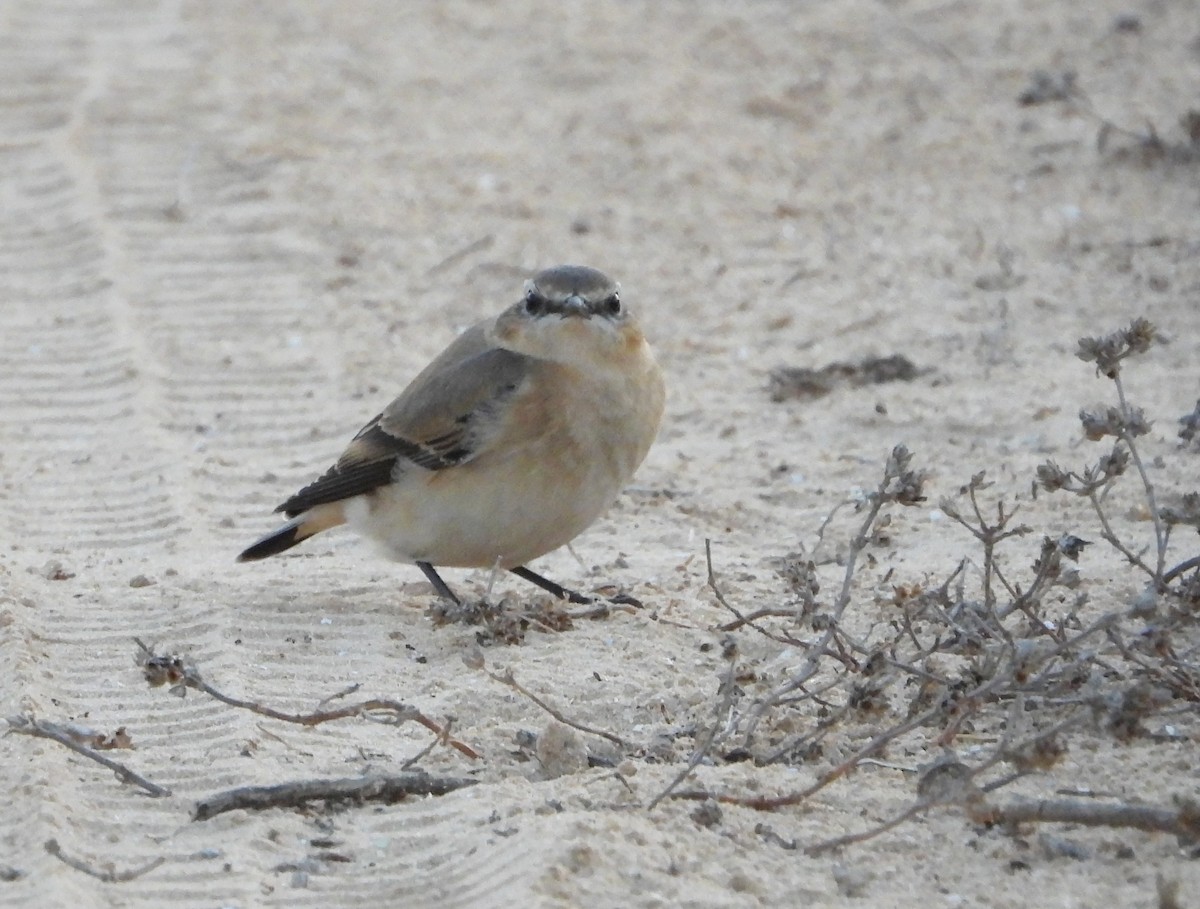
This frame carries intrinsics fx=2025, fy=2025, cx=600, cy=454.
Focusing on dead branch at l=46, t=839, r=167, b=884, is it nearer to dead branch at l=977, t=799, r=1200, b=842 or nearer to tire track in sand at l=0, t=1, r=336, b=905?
tire track in sand at l=0, t=1, r=336, b=905

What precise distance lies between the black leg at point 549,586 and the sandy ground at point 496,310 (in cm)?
18

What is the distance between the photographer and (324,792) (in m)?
5.31

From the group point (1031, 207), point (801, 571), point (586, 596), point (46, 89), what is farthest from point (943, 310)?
point (46, 89)

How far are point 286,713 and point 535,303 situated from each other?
188cm

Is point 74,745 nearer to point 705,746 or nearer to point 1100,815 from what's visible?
point 705,746

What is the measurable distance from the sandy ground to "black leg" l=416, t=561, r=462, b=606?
10 centimetres

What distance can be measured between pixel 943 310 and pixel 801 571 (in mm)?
4206

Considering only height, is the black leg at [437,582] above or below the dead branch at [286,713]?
below

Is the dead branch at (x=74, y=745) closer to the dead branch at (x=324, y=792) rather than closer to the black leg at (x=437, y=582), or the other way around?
the dead branch at (x=324, y=792)

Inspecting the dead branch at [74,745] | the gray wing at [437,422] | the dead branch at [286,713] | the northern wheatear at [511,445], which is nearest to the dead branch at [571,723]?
the dead branch at [286,713]

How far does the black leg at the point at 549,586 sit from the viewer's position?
7.09 meters

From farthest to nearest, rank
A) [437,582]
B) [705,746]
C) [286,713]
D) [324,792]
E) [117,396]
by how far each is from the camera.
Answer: [117,396] < [437,582] < [286,713] < [324,792] < [705,746]

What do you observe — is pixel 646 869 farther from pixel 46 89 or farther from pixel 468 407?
pixel 46 89

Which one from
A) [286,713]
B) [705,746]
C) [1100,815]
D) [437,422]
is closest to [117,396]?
[437,422]
